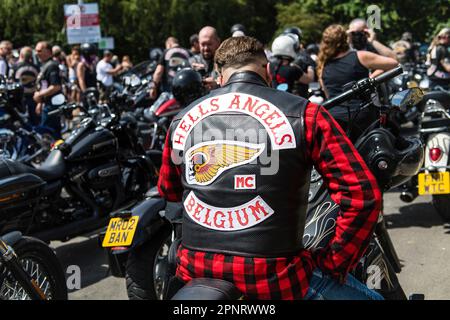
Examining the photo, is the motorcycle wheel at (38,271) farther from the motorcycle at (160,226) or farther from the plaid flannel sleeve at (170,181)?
the plaid flannel sleeve at (170,181)

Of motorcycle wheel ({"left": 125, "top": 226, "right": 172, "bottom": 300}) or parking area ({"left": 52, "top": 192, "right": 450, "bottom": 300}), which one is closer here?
motorcycle wheel ({"left": 125, "top": 226, "right": 172, "bottom": 300})

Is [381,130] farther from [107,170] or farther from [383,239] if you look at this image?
[107,170]

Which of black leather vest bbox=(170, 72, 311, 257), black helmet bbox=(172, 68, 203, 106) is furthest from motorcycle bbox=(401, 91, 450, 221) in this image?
black leather vest bbox=(170, 72, 311, 257)

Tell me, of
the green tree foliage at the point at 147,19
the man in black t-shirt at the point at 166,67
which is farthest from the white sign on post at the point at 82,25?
the green tree foliage at the point at 147,19

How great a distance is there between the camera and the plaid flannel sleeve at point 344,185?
215 centimetres

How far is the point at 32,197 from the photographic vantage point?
4621mm

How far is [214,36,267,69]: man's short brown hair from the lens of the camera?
2.34 meters

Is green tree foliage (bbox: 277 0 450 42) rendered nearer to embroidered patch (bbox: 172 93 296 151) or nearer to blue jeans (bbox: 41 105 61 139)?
blue jeans (bbox: 41 105 61 139)

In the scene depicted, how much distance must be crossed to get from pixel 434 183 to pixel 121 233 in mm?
2749

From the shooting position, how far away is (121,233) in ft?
12.0

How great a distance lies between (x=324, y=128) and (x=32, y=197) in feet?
9.81

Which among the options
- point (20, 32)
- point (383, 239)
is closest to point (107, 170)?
point (383, 239)

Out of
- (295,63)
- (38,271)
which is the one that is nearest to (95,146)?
(38,271)

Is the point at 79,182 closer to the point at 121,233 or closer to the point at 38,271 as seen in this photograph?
the point at 38,271
